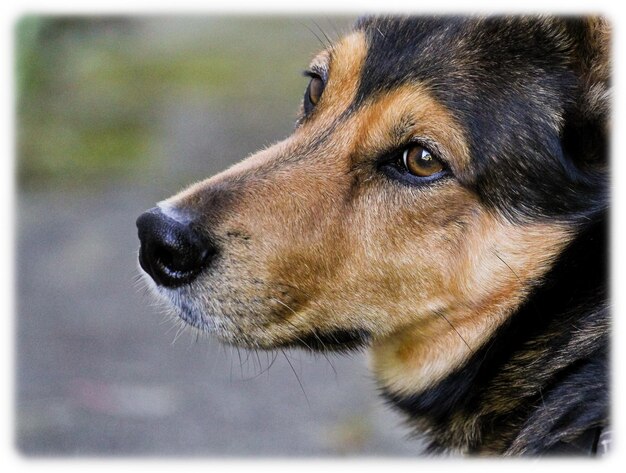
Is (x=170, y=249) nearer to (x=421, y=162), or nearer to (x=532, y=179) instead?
(x=421, y=162)

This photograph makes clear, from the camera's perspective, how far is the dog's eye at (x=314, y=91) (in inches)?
172

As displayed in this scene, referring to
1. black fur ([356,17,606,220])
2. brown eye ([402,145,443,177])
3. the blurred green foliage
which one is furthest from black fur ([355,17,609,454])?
the blurred green foliage

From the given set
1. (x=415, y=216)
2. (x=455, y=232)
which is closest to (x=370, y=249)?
(x=415, y=216)

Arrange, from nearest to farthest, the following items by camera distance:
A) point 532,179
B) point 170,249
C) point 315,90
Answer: point 170,249, point 532,179, point 315,90

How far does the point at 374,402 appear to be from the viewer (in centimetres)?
735

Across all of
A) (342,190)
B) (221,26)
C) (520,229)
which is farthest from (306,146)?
(221,26)

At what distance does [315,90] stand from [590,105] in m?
1.41

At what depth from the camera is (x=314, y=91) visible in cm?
441

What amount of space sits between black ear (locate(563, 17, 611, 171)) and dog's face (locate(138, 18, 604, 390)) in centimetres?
1

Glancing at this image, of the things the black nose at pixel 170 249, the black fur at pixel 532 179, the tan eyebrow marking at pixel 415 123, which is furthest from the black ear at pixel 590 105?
the black nose at pixel 170 249

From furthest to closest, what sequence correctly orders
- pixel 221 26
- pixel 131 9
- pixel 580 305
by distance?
pixel 221 26
pixel 131 9
pixel 580 305

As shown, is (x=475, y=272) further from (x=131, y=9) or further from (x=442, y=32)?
(x=131, y=9)

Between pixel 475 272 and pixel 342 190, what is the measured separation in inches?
27.4

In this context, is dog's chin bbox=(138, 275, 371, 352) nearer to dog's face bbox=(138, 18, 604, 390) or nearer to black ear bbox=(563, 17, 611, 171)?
dog's face bbox=(138, 18, 604, 390)
